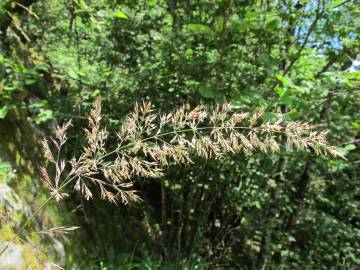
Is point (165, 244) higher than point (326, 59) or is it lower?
lower

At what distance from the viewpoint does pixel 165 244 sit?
4.19 meters

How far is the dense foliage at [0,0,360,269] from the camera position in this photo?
2.97m

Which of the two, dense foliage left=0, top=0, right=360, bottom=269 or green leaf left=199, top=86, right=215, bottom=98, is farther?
dense foliage left=0, top=0, right=360, bottom=269

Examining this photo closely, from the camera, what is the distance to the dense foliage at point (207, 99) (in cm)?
297

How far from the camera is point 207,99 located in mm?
3322

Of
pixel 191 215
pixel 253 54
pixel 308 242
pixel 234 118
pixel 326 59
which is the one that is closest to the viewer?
pixel 234 118

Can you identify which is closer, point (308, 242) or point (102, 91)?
point (102, 91)

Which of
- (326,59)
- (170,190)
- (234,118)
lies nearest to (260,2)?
(326,59)

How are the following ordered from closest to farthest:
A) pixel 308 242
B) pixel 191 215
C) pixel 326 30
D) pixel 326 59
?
pixel 326 30, pixel 326 59, pixel 191 215, pixel 308 242

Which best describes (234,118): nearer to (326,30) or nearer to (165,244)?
(326,30)

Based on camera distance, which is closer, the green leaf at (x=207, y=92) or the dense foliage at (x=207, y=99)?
the green leaf at (x=207, y=92)

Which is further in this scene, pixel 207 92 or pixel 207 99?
pixel 207 99

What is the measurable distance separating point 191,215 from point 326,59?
87.0 inches

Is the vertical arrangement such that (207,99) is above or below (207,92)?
below
